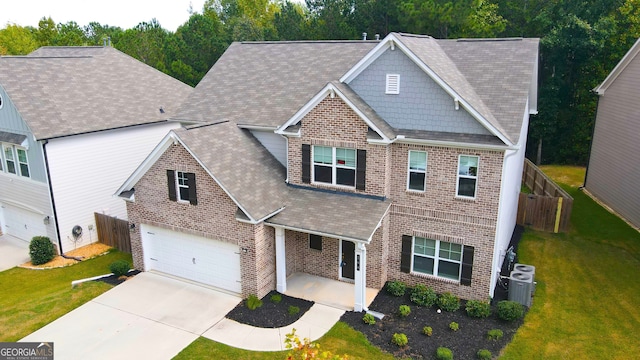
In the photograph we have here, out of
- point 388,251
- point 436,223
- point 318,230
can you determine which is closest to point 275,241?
point 318,230

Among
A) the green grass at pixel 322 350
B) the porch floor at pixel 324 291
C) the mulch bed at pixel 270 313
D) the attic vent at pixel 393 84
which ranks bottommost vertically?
the green grass at pixel 322 350

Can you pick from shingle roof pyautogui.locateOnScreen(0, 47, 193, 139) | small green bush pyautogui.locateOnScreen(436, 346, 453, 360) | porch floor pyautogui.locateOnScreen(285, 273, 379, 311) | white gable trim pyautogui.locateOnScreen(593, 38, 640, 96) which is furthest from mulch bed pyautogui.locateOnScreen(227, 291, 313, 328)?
white gable trim pyautogui.locateOnScreen(593, 38, 640, 96)

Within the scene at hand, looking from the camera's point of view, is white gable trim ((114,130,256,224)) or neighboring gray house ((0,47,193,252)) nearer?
white gable trim ((114,130,256,224))

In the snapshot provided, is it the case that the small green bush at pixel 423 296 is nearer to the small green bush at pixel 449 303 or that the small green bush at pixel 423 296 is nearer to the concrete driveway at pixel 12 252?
the small green bush at pixel 449 303

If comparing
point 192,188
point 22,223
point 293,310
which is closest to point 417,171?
point 293,310

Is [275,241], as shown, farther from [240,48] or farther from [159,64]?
[159,64]

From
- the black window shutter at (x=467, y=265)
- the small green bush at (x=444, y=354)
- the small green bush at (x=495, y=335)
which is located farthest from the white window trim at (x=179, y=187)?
the small green bush at (x=495, y=335)

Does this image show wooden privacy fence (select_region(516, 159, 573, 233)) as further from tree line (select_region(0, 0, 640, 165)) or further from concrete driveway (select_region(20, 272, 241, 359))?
concrete driveway (select_region(20, 272, 241, 359))
